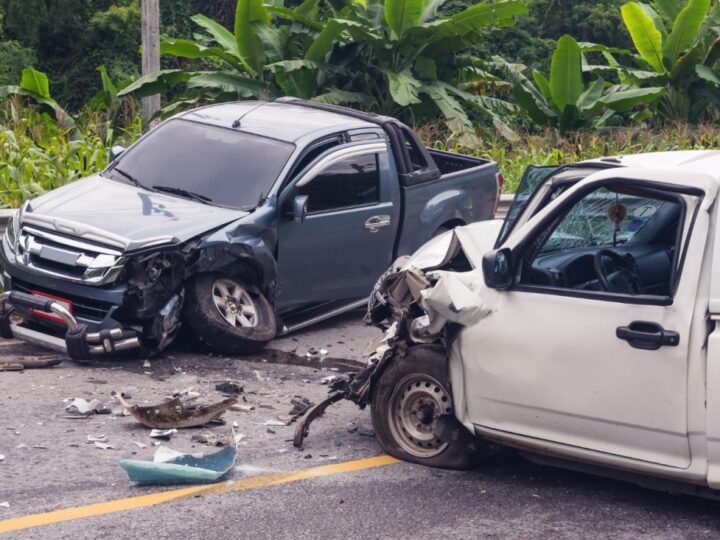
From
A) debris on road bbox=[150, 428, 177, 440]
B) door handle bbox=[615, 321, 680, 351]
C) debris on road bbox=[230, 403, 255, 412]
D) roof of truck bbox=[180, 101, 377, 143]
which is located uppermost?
roof of truck bbox=[180, 101, 377, 143]

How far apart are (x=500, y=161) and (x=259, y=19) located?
4.29 m

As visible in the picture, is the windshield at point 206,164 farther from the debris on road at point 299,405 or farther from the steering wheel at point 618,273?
the steering wheel at point 618,273

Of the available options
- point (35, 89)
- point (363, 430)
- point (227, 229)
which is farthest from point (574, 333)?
point (35, 89)

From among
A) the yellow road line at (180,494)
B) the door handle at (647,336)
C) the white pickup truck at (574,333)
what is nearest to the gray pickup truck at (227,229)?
the white pickup truck at (574,333)

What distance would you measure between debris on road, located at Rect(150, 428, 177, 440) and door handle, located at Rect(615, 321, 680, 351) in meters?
2.77

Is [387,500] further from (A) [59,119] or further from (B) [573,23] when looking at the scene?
(B) [573,23]

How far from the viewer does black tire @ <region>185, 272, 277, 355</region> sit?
28.5ft

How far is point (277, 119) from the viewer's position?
1019cm

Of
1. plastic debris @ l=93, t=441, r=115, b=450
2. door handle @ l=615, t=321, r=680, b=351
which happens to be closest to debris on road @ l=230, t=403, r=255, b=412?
plastic debris @ l=93, t=441, r=115, b=450

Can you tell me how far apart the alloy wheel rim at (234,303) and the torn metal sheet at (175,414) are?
5.70 feet

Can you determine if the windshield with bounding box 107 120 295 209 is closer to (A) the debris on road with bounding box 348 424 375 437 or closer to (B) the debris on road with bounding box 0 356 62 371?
(B) the debris on road with bounding box 0 356 62 371

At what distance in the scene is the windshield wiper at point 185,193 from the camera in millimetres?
9297

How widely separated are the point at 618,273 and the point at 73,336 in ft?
13.1

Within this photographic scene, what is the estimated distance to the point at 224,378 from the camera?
835 centimetres
